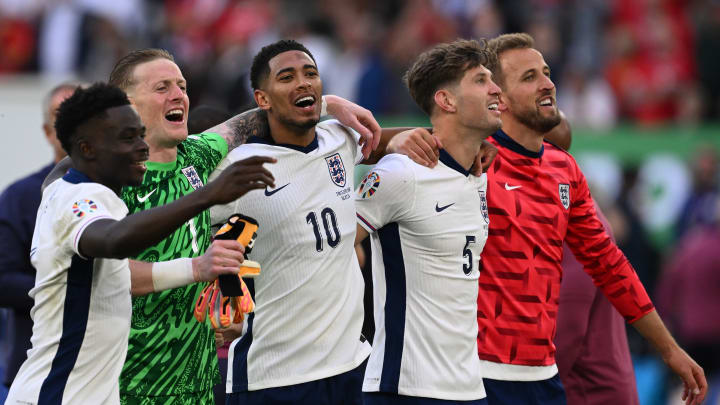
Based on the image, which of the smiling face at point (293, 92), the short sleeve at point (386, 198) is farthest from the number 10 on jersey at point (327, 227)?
the smiling face at point (293, 92)

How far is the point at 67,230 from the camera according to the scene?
5.04m

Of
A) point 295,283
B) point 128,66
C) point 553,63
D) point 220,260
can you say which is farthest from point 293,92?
point 553,63

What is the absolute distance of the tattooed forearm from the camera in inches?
254

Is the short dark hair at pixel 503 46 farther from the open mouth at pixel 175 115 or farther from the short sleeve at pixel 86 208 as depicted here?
the short sleeve at pixel 86 208

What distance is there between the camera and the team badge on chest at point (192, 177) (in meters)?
6.15

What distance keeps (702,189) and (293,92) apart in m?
9.49

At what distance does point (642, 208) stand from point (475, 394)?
946 cm

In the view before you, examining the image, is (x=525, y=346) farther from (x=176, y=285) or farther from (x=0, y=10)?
(x=0, y=10)

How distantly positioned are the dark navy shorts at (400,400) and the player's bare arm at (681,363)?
1291mm

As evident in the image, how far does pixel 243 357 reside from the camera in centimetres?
622

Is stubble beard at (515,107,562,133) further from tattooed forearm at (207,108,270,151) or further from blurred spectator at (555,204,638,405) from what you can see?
tattooed forearm at (207,108,270,151)

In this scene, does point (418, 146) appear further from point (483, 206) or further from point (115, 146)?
point (115, 146)

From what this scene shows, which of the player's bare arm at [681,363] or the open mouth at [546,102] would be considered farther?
the open mouth at [546,102]

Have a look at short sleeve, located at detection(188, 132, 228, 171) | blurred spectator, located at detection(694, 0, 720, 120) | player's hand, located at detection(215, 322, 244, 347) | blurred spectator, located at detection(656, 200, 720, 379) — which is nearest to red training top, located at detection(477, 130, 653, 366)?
player's hand, located at detection(215, 322, 244, 347)
